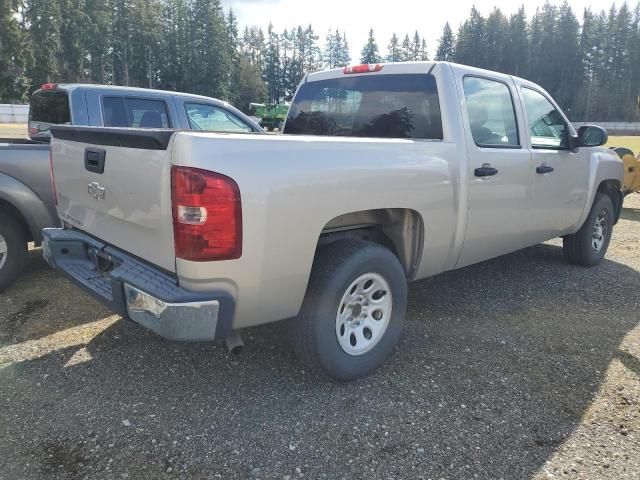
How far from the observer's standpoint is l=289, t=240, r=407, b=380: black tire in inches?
112

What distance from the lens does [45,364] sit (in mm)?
3346

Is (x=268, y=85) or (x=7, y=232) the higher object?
(x=268, y=85)

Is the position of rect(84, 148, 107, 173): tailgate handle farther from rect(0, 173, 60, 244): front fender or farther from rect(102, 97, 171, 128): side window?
rect(102, 97, 171, 128): side window

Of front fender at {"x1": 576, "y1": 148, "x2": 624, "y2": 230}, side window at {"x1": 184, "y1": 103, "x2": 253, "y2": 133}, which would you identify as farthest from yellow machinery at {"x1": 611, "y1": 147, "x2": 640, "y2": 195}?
side window at {"x1": 184, "y1": 103, "x2": 253, "y2": 133}

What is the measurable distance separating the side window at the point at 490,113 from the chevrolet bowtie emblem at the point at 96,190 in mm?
2530

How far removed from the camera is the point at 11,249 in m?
4.48

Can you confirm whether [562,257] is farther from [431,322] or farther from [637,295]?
[431,322]

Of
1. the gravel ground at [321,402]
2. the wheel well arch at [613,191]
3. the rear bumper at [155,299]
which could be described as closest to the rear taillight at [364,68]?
the gravel ground at [321,402]

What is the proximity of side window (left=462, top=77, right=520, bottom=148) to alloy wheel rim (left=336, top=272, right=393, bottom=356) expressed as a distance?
1.38m

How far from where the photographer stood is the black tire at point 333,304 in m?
2.84

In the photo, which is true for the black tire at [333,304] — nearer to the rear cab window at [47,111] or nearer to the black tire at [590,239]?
the black tire at [590,239]

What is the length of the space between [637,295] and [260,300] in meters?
4.08

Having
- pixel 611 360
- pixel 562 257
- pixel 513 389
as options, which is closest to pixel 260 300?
pixel 513 389

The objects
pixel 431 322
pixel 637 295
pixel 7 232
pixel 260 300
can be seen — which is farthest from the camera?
pixel 637 295
